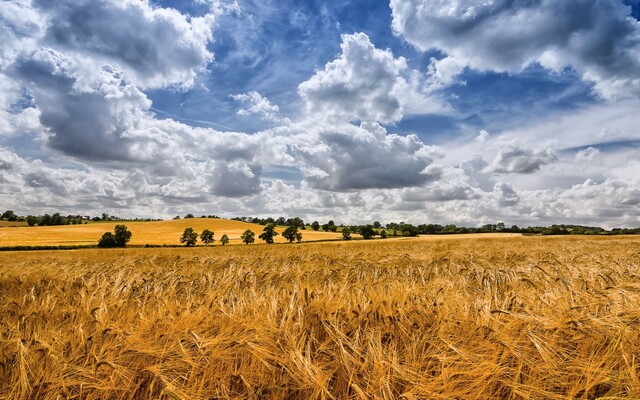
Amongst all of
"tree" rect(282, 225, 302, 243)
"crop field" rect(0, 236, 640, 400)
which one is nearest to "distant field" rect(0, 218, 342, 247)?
"tree" rect(282, 225, 302, 243)

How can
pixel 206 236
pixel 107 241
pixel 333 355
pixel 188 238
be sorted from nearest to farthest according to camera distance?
pixel 333 355
pixel 107 241
pixel 188 238
pixel 206 236

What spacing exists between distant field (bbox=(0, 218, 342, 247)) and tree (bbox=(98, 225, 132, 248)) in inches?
67.7

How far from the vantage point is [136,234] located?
8400 centimetres

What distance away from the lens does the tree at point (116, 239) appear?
67.2 m

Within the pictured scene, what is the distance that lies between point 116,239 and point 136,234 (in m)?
14.4

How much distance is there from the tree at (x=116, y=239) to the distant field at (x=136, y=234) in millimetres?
1719

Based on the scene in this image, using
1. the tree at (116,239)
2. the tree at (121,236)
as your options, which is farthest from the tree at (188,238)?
the tree at (116,239)

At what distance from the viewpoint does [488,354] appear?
7.45 ft

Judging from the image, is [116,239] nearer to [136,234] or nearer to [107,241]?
[107,241]

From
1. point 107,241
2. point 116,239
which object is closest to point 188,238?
point 116,239

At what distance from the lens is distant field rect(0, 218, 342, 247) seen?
67188 mm

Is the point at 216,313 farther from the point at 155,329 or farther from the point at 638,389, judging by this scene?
the point at 638,389

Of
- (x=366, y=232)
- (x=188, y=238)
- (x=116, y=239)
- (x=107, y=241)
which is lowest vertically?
(x=107, y=241)

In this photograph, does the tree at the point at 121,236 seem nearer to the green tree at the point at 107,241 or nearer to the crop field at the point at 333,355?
the green tree at the point at 107,241
